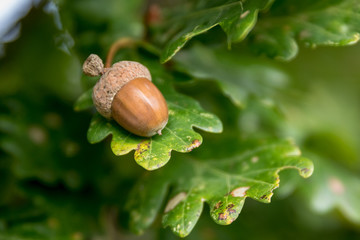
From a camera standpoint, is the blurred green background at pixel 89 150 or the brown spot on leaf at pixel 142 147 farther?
the blurred green background at pixel 89 150

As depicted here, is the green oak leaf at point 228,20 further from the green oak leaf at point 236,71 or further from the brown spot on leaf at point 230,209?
the brown spot on leaf at point 230,209

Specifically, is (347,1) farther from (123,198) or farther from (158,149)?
(123,198)

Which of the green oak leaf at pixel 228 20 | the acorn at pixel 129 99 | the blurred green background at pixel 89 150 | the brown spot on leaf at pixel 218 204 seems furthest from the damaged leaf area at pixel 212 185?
the green oak leaf at pixel 228 20

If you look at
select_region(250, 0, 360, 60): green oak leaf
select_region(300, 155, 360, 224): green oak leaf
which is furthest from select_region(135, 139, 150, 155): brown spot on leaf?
select_region(300, 155, 360, 224): green oak leaf

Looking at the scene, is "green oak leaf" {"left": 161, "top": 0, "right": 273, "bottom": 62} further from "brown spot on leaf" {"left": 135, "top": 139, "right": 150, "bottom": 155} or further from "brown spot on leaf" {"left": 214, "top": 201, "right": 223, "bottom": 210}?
"brown spot on leaf" {"left": 214, "top": 201, "right": 223, "bottom": 210}

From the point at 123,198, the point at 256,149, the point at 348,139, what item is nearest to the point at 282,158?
the point at 256,149

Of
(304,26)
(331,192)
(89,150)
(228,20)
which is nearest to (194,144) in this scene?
(228,20)
